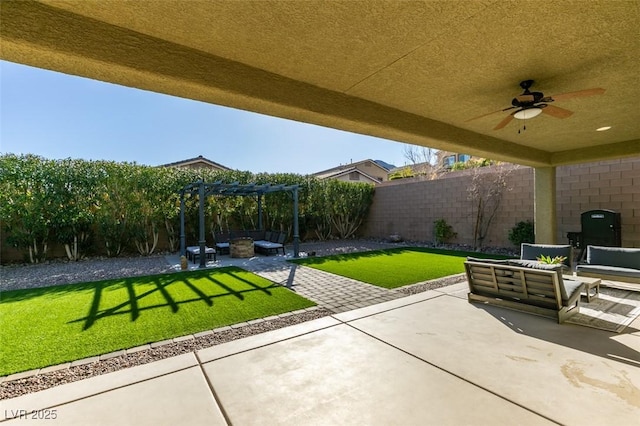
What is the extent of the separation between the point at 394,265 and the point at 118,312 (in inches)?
246

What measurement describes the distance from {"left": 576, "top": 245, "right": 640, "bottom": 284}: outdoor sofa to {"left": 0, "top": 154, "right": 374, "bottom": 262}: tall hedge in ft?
33.6

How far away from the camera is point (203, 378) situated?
2.66 meters

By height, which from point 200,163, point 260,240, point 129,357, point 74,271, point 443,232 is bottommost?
point 129,357

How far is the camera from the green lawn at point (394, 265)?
6.53 m

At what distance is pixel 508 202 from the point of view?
10.2m

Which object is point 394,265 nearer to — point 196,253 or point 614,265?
point 614,265

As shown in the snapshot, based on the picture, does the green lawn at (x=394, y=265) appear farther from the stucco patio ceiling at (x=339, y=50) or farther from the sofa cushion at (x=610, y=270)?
the stucco patio ceiling at (x=339, y=50)

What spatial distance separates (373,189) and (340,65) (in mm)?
12856

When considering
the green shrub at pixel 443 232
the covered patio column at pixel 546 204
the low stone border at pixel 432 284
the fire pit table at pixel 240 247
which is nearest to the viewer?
the low stone border at pixel 432 284

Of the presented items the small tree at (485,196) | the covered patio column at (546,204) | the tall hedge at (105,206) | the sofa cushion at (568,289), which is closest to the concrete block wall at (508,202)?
the small tree at (485,196)

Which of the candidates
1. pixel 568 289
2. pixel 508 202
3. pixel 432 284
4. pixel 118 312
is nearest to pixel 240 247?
pixel 118 312

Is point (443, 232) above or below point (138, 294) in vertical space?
above

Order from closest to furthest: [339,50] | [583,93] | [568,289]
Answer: [339,50] → [583,93] → [568,289]

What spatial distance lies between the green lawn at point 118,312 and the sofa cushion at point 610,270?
5.04m
